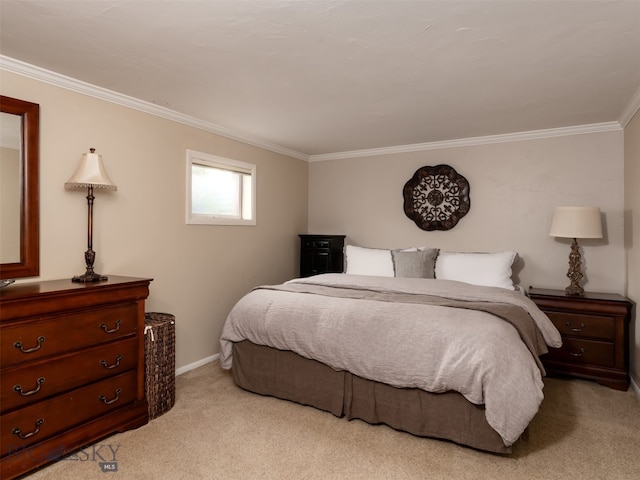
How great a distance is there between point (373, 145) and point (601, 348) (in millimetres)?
2958

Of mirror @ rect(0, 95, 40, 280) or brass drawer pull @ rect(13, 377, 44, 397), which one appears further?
mirror @ rect(0, 95, 40, 280)

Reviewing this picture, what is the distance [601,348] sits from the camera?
327 cm

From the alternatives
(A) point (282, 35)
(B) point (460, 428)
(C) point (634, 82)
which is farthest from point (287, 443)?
(C) point (634, 82)

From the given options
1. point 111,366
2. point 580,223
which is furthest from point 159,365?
point 580,223

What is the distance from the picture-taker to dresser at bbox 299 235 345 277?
4.72 meters

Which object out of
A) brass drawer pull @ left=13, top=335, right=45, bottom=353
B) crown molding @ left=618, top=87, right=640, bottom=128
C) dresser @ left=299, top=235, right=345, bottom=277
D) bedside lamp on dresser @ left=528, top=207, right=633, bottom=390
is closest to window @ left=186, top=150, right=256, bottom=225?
dresser @ left=299, top=235, right=345, bottom=277

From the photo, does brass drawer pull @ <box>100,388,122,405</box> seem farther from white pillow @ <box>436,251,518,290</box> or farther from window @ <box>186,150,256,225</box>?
white pillow @ <box>436,251,518,290</box>

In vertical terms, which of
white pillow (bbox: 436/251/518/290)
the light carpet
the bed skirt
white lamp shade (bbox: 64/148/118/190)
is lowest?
the light carpet

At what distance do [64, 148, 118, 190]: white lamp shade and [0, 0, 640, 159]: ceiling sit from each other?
1.82 ft

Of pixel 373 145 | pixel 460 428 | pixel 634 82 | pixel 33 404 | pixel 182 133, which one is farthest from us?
pixel 373 145

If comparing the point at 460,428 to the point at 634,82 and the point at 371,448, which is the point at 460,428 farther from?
the point at 634,82

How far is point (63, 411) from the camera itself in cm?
213

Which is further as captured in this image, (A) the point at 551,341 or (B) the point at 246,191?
(B) the point at 246,191

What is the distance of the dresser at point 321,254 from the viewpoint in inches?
186
